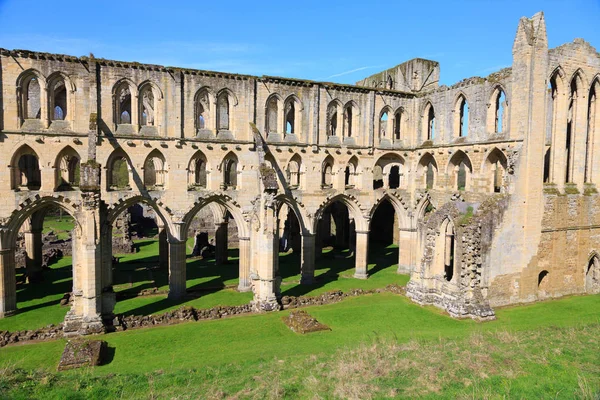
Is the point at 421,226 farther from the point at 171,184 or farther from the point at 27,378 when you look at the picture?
the point at 27,378

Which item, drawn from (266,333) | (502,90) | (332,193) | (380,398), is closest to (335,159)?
(332,193)

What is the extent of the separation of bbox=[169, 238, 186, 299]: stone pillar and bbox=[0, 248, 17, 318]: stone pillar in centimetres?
671

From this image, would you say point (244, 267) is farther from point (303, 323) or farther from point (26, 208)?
point (26, 208)

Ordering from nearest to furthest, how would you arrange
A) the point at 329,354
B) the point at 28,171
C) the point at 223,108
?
1. the point at 329,354
2. the point at 28,171
3. the point at 223,108

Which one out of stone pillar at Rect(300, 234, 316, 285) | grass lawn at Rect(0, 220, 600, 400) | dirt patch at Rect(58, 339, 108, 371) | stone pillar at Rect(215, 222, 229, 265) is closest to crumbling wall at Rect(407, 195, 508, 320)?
grass lawn at Rect(0, 220, 600, 400)

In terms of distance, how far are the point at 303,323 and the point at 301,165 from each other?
9.84m

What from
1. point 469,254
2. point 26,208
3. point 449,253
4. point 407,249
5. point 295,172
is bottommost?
point 449,253

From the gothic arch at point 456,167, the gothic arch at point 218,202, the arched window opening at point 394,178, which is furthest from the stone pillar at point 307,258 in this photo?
the arched window opening at point 394,178

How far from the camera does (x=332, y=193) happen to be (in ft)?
84.3

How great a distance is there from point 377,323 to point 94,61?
675 inches

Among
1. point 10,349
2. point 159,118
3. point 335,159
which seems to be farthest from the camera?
point 335,159

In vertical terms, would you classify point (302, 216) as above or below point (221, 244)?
above

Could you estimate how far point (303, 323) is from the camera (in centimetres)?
1786

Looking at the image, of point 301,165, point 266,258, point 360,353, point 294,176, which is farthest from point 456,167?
point 360,353
